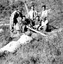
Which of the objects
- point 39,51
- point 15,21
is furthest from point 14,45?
point 15,21

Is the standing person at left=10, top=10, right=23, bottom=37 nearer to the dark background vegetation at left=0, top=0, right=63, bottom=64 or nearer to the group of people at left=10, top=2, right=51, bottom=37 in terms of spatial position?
the group of people at left=10, top=2, right=51, bottom=37

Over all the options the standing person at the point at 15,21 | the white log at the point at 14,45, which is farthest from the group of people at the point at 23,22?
the white log at the point at 14,45

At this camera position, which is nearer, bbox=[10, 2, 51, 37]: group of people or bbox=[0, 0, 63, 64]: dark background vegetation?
bbox=[0, 0, 63, 64]: dark background vegetation

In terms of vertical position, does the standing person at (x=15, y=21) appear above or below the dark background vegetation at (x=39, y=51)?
above

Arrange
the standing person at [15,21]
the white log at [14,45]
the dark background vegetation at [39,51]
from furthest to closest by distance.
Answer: the standing person at [15,21]
the white log at [14,45]
the dark background vegetation at [39,51]

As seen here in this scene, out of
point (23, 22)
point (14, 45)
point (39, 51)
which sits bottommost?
point (39, 51)

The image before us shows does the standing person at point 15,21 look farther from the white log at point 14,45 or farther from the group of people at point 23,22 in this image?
the white log at point 14,45

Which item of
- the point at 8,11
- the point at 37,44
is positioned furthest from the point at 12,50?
the point at 8,11

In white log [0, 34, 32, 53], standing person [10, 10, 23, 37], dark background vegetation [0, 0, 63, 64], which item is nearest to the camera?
dark background vegetation [0, 0, 63, 64]

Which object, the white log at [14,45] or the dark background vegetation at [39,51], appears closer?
the dark background vegetation at [39,51]

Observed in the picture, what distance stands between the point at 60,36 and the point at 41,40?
3.86 ft

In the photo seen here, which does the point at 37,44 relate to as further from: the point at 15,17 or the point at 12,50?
the point at 15,17

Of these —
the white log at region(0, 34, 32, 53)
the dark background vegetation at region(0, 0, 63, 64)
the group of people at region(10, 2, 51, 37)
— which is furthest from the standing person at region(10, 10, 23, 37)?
the white log at region(0, 34, 32, 53)

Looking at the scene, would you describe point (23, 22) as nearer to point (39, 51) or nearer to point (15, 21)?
point (15, 21)
